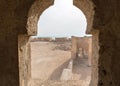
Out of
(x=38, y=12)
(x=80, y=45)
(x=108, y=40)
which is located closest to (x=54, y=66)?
(x=80, y=45)

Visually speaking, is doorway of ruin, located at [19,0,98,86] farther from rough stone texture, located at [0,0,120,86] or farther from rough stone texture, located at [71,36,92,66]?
rough stone texture, located at [71,36,92,66]

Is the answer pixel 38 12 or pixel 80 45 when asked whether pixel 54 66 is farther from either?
pixel 38 12

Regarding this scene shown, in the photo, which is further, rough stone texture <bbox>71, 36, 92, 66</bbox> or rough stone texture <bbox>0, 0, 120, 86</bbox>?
rough stone texture <bbox>71, 36, 92, 66</bbox>

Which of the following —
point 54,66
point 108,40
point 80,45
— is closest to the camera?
point 108,40

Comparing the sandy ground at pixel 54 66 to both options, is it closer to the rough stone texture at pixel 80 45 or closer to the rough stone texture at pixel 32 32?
the rough stone texture at pixel 80 45

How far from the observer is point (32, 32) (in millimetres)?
2488

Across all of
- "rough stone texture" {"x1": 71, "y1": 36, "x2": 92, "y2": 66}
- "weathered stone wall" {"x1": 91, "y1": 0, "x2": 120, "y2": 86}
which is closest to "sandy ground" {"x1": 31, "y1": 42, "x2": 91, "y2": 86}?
"rough stone texture" {"x1": 71, "y1": 36, "x2": 92, "y2": 66}

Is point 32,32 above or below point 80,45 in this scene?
above

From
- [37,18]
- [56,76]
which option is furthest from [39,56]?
[37,18]

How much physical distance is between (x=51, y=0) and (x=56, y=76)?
8.28m

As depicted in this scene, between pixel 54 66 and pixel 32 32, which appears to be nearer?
pixel 32 32

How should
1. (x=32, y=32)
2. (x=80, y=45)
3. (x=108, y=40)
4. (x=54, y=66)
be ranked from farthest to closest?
(x=80, y=45)
(x=54, y=66)
(x=32, y=32)
(x=108, y=40)

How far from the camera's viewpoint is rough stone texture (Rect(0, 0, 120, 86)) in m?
2.29

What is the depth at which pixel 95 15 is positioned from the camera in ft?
7.51
